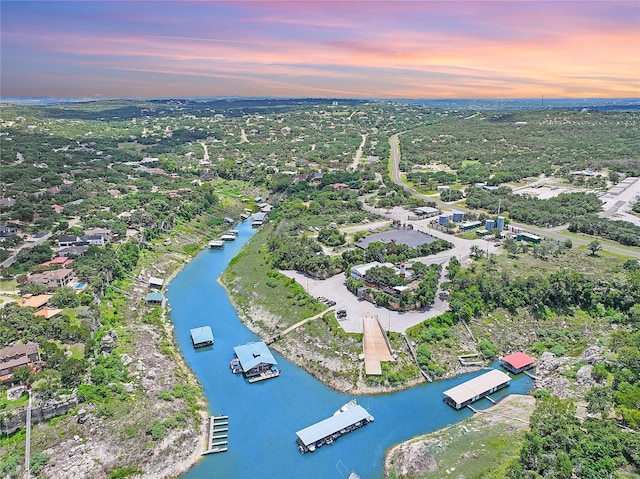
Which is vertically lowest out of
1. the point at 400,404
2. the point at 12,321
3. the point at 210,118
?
the point at 400,404

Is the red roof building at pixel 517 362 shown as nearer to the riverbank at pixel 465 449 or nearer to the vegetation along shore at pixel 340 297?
the vegetation along shore at pixel 340 297

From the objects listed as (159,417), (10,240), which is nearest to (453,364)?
(159,417)

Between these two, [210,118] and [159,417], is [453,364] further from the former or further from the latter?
[210,118]

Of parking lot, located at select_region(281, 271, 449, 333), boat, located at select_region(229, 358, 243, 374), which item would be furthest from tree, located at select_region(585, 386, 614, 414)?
boat, located at select_region(229, 358, 243, 374)

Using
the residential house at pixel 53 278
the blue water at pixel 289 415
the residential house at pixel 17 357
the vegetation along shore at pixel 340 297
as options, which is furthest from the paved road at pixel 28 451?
the residential house at pixel 53 278

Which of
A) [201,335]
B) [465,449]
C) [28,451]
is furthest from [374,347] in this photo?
[28,451]

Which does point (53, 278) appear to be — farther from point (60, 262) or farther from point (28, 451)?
point (28, 451)
